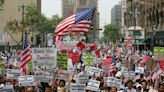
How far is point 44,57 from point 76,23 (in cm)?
752

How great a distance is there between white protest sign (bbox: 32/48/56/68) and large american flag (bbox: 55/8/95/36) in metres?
5.93

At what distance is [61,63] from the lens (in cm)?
1495

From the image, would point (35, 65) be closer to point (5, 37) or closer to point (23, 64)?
point (23, 64)

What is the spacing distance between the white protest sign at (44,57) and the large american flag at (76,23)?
5929mm

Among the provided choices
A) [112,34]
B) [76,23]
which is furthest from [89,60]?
[112,34]

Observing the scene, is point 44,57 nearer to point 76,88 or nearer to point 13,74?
point 13,74

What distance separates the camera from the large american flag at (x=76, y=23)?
20.7 m

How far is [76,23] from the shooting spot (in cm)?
2189

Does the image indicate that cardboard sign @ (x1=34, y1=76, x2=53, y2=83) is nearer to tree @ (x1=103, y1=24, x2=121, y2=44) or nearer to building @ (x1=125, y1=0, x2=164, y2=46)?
building @ (x1=125, y1=0, x2=164, y2=46)

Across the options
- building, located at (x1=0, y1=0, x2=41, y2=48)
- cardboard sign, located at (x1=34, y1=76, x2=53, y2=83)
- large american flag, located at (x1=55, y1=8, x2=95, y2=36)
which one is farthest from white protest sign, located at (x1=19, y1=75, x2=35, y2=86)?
building, located at (x1=0, y1=0, x2=41, y2=48)

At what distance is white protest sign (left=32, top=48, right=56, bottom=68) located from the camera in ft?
47.4

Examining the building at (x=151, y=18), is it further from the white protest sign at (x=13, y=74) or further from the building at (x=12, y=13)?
the white protest sign at (x=13, y=74)

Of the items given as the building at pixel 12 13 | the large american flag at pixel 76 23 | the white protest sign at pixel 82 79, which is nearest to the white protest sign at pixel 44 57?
the white protest sign at pixel 82 79

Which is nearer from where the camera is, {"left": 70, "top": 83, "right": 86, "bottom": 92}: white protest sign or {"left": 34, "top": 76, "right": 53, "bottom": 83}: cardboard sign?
{"left": 70, "top": 83, "right": 86, "bottom": 92}: white protest sign
